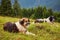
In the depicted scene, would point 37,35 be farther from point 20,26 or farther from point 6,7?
point 6,7

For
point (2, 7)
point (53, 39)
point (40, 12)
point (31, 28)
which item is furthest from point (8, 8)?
point (53, 39)

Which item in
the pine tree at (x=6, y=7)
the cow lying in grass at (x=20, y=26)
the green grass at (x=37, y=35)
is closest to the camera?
the green grass at (x=37, y=35)

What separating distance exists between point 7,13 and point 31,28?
26.7 metres

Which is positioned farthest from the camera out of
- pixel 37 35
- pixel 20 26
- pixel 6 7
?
pixel 6 7

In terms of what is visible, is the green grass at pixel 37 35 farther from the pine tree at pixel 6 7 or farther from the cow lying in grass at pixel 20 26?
the pine tree at pixel 6 7

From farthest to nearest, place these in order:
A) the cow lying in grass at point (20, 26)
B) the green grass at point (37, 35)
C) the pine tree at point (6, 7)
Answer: the pine tree at point (6, 7) < the cow lying in grass at point (20, 26) < the green grass at point (37, 35)

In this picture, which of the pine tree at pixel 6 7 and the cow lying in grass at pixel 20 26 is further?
the pine tree at pixel 6 7

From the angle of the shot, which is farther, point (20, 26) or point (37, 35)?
point (20, 26)

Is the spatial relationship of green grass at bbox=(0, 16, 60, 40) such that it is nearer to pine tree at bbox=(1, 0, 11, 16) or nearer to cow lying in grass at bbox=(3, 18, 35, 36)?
cow lying in grass at bbox=(3, 18, 35, 36)

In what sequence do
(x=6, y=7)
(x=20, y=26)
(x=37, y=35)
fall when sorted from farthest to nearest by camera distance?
(x=6, y=7), (x=20, y=26), (x=37, y=35)

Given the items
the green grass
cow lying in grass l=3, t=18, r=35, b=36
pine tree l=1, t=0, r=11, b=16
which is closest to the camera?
the green grass

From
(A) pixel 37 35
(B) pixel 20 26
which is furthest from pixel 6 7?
(A) pixel 37 35

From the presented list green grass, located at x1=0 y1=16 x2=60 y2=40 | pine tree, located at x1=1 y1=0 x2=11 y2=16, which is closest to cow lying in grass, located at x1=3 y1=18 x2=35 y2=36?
green grass, located at x1=0 y1=16 x2=60 y2=40

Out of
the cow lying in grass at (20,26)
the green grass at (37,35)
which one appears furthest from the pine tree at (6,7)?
the cow lying in grass at (20,26)
